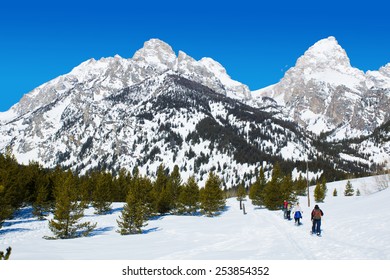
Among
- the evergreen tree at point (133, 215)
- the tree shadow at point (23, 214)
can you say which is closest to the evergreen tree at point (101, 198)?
the tree shadow at point (23, 214)

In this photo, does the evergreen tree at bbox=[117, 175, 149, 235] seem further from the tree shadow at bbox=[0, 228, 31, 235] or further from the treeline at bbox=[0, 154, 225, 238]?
the tree shadow at bbox=[0, 228, 31, 235]

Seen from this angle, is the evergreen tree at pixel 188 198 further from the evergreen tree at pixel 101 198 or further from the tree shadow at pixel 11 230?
the tree shadow at pixel 11 230

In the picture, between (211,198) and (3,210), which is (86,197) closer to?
(211,198)

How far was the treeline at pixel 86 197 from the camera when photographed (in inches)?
1484

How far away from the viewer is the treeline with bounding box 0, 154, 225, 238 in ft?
124

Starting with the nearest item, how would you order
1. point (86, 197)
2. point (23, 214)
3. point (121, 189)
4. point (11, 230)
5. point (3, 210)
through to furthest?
point (3, 210)
point (11, 230)
point (23, 214)
point (86, 197)
point (121, 189)

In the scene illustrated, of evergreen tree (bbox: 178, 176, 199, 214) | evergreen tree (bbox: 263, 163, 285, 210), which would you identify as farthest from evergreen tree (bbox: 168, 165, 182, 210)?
evergreen tree (bbox: 263, 163, 285, 210)

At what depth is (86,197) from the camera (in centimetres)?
6556

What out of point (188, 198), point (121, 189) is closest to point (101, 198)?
point (188, 198)

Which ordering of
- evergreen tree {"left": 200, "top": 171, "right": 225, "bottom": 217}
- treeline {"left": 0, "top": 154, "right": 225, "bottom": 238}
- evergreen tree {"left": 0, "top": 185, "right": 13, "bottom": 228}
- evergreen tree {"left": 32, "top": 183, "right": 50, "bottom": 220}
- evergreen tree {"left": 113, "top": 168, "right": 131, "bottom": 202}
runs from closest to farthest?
evergreen tree {"left": 0, "top": 185, "right": 13, "bottom": 228}
treeline {"left": 0, "top": 154, "right": 225, "bottom": 238}
evergreen tree {"left": 32, "top": 183, "right": 50, "bottom": 220}
evergreen tree {"left": 200, "top": 171, "right": 225, "bottom": 217}
evergreen tree {"left": 113, "top": 168, "right": 131, "bottom": 202}
